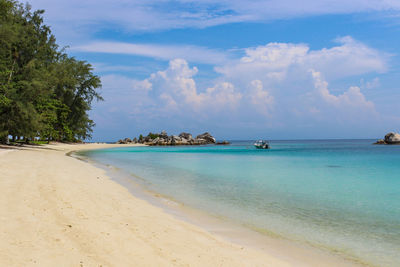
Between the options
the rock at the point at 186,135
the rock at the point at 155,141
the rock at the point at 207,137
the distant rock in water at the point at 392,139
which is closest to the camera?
the distant rock in water at the point at 392,139

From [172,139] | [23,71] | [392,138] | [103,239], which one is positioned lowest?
[103,239]

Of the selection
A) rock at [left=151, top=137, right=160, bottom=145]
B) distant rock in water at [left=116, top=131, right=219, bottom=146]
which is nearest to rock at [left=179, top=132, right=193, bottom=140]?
distant rock in water at [left=116, top=131, right=219, bottom=146]

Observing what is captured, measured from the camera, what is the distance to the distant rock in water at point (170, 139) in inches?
4351

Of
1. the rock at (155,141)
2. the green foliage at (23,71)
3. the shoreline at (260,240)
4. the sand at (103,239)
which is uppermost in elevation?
the green foliage at (23,71)

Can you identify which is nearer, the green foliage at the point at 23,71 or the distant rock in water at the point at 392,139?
the green foliage at the point at 23,71

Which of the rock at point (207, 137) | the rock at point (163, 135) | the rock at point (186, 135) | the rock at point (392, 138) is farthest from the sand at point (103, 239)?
the rock at point (207, 137)

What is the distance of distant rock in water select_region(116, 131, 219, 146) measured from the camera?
110525mm

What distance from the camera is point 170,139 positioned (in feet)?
369

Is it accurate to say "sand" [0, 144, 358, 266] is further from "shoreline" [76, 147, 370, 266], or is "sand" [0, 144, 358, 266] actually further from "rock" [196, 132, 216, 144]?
"rock" [196, 132, 216, 144]

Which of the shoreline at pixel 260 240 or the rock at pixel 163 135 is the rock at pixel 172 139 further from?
the shoreline at pixel 260 240

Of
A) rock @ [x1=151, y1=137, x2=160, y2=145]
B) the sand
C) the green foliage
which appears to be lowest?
the sand

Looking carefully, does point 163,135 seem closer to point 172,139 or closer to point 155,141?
point 172,139

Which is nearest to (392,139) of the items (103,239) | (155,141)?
(155,141)

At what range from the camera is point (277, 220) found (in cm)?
984
